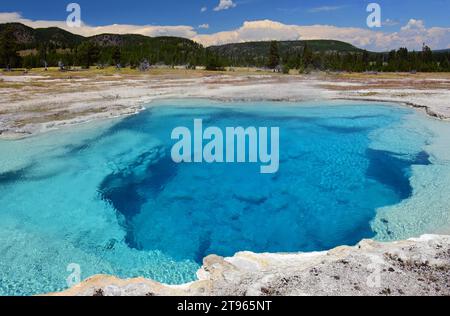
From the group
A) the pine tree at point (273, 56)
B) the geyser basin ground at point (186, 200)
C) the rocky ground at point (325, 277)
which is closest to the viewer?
the rocky ground at point (325, 277)

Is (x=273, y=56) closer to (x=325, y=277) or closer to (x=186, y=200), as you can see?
(x=186, y=200)

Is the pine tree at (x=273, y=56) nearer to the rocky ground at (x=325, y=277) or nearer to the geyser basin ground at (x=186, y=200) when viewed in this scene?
the geyser basin ground at (x=186, y=200)

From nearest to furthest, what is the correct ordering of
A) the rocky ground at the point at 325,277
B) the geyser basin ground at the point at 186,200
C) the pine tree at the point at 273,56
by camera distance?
the rocky ground at the point at 325,277, the geyser basin ground at the point at 186,200, the pine tree at the point at 273,56

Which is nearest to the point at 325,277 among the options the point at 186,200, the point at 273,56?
the point at 186,200

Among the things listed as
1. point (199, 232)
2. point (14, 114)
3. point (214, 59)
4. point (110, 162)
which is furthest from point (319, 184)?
point (214, 59)

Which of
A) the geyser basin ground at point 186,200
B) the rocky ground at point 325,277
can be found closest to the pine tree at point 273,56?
the geyser basin ground at point 186,200

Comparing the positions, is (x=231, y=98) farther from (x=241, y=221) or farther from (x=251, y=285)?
(x=251, y=285)

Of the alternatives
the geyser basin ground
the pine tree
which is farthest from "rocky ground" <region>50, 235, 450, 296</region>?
the pine tree
